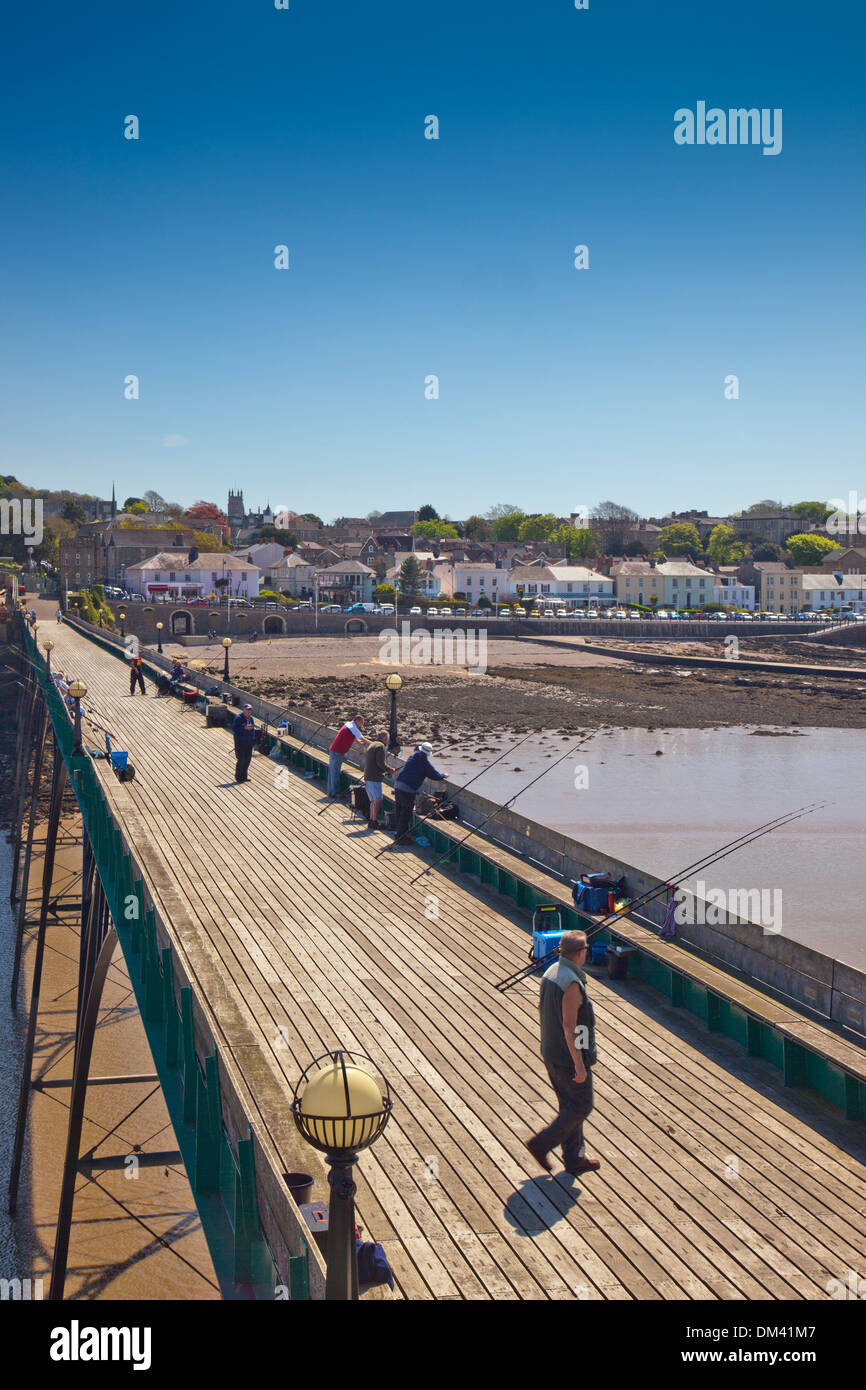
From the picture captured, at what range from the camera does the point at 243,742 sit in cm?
1878

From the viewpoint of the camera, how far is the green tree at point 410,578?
113 meters

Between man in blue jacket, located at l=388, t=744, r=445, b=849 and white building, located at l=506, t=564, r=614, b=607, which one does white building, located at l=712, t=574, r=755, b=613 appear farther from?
man in blue jacket, located at l=388, t=744, r=445, b=849

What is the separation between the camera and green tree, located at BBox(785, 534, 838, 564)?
151 metres

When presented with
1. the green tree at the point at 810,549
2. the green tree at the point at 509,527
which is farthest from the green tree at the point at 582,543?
the green tree at the point at 810,549

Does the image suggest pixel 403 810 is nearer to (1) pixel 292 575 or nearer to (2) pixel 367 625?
(2) pixel 367 625

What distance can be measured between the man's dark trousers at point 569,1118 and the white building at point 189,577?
91.8 metres

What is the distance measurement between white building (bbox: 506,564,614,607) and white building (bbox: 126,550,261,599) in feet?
104

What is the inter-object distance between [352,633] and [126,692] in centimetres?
6211

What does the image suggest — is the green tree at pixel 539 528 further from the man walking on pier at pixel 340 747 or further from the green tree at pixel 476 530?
the man walking on pier at pixel 340 747

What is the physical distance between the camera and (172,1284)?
41.0 ft

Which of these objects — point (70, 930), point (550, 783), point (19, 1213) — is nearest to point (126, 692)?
point (70, 930)

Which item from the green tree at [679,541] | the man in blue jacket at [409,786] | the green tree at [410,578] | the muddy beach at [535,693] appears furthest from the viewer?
the green tree at [679,541]

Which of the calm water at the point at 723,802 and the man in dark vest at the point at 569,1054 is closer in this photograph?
the man in dark vest at the point at 569,1054

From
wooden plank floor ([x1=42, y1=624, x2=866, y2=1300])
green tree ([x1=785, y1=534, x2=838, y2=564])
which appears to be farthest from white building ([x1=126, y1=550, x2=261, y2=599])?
wooden plank floor ([x1=42, y1=624, x2=866, y2=1300])
